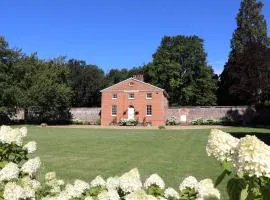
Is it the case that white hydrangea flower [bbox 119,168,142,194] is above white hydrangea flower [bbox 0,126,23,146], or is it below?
below

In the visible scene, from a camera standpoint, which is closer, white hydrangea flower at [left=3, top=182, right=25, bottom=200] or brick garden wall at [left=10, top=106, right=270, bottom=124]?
white hydrangea flower at [left=3, top=182, right=25, bottom=200]

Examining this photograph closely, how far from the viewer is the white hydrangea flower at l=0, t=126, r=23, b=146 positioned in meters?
4.83

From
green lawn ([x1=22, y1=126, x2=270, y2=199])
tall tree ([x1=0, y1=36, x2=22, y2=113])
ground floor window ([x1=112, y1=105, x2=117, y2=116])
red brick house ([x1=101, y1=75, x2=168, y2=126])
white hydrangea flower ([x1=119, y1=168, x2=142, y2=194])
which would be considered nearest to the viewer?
white hydrangea flower ([x1=119, y1=168, x2=142, y2=194])

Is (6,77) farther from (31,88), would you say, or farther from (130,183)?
(130,183)

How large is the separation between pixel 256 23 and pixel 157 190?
65.0 m

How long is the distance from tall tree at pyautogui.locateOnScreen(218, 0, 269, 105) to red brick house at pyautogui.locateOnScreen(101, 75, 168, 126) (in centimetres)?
911

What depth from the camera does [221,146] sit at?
2.56m

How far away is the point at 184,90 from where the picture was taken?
70625mm

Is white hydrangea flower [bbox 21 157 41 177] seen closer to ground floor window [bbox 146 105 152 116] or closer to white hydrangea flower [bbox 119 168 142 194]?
white hydrangea flower [bbox 119 168 142 194]

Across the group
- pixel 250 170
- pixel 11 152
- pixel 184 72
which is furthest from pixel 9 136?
pixel 184 72

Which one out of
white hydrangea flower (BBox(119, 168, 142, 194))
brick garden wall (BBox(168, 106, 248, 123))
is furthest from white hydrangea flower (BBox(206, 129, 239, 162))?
brick garden wall (BBox(168, 106, 248, 123))

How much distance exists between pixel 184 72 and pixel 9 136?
68.9 meters

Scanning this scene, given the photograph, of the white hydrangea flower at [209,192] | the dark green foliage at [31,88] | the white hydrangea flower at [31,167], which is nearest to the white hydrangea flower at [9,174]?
the white hydrangea flower at [31,167]

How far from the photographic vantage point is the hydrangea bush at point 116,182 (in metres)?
2.21
